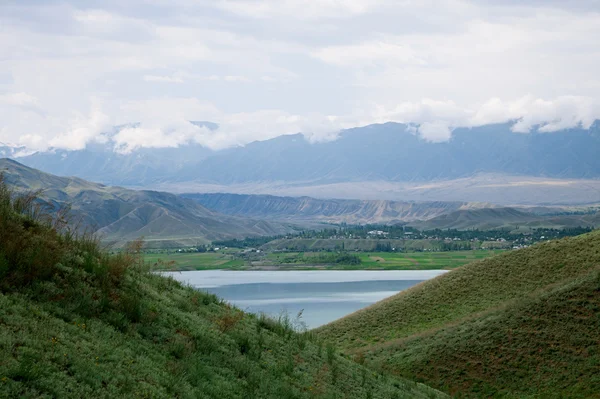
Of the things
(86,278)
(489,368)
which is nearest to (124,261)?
(86,278)

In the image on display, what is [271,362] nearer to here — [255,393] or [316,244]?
[255,393]

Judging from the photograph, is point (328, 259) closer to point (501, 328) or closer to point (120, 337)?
point (501, 328)

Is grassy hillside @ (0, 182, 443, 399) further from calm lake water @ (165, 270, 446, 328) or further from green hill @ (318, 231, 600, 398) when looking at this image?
calm lake water @ (165, 270, 446, 328)

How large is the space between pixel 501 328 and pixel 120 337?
20.4m

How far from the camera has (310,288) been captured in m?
89.3

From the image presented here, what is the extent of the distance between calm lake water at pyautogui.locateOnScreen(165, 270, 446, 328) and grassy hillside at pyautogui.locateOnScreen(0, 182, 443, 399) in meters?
34.4

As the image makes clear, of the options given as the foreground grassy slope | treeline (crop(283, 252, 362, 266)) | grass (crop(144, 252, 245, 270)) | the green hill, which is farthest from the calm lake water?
the foreground grassy slope

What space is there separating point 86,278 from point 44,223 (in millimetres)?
1727

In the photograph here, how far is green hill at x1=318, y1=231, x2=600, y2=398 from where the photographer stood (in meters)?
22.8

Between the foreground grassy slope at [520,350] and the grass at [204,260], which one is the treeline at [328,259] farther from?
the foreground grassy slope at [520,350]

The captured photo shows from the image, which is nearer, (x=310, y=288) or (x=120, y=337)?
(x=120, y=337)

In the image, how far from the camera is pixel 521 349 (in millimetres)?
24500

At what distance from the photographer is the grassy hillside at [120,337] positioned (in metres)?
7.64

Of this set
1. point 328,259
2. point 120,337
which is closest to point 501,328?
point 120,337
